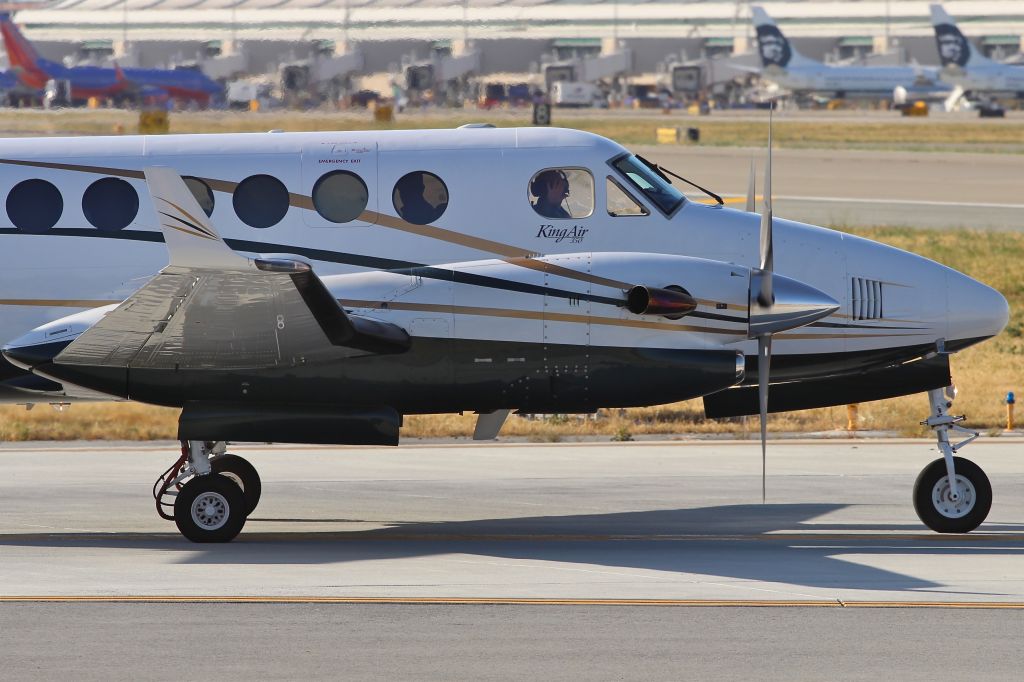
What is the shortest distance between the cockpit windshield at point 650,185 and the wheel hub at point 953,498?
153 inches

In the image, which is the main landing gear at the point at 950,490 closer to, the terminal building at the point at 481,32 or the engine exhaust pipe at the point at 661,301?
the engine exhaust pipe at the point at 661,301

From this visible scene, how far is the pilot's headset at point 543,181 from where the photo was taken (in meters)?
14.4

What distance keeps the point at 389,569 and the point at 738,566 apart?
3.21 metres

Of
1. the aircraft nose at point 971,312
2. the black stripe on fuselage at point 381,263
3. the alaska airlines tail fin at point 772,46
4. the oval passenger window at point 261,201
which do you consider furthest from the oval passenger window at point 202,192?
the alaska airlines tail fin at point 772,46

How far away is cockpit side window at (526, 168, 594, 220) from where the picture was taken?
14391mm

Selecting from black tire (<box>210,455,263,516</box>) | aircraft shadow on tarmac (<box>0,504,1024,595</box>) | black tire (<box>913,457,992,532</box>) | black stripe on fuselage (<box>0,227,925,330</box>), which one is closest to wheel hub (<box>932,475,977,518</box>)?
black tire (<box>913,457,992,532</box>)

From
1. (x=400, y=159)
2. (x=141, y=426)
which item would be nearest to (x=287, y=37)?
(x=141, y=426)

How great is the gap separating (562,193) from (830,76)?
125569 mm

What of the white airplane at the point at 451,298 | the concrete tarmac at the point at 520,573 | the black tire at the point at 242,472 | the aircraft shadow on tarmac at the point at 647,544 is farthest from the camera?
the black tire at the point at 242,472

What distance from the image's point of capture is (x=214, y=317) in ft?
43.7

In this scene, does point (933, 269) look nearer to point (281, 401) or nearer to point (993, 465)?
point (993, 465)

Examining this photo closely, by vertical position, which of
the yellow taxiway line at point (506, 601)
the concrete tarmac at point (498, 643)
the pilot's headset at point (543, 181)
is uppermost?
the pilot's headset at point (543, 181)

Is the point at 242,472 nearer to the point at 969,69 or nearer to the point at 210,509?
the point at 210,509

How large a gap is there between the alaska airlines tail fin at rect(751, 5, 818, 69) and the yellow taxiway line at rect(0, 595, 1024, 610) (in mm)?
128933
